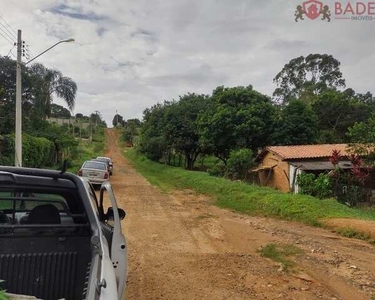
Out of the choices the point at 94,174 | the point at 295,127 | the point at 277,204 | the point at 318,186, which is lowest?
the point at 277,204

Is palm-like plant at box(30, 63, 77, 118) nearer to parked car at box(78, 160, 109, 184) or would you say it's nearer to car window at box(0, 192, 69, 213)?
parked car at box(78, 160, 109, 184)

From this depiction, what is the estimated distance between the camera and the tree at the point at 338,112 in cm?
3522

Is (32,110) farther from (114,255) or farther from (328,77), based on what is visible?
(328,77)

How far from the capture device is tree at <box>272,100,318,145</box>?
25.8 metres

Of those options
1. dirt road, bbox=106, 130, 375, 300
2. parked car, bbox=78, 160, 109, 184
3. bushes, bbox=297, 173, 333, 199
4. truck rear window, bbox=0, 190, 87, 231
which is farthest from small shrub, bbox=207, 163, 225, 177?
truck rear window, bbox=0, 190, 87, 231

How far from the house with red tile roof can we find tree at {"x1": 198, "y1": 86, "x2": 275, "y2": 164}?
2.72m

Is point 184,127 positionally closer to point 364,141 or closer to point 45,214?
point 364,141

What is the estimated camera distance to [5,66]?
2711 centimetres

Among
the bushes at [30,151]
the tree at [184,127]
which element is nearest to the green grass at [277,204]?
the bushes at [30,151]

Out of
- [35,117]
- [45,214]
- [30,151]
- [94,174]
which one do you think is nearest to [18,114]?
[94,174]

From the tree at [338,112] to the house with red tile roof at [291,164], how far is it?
Result: 1497cm

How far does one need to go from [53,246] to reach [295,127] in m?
25.5

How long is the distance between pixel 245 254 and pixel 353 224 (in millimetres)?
4149

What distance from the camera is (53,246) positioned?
3004 millimetres
